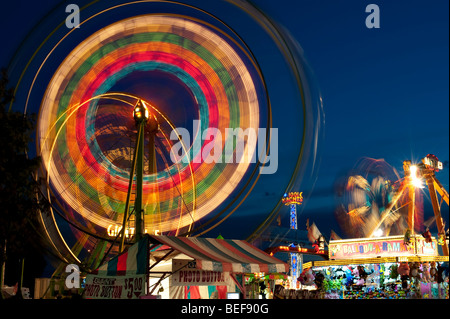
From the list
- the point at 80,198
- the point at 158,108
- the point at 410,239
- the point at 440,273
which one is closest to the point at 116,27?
the point at 158,108

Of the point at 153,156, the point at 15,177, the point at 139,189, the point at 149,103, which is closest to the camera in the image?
the point at 15,177

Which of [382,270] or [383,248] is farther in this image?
[383,248]

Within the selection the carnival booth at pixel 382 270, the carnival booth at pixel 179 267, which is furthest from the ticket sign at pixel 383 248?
the carnival booth at pixel 179 267

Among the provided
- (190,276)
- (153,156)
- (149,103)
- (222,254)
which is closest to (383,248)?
(153,156)

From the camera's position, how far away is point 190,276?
1341cm

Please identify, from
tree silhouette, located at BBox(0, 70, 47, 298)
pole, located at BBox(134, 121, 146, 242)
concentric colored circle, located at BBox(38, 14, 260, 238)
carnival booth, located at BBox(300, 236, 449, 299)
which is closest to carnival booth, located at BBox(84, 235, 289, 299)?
pole, located at BBox(134, 121, 146, 242)

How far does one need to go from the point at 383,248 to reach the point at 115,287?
17.1 meters

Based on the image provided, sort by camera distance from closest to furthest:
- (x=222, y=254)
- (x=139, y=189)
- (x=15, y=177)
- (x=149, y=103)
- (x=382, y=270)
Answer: (x=222, y=254)
(x=15, y=177)
(x=139, y=189)
(x=149, y=103)
(x=382, y=270)

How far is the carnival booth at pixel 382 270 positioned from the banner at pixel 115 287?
15225 mm

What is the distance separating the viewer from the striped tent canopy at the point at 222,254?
40.7ft

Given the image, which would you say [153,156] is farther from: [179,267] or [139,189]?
[179,267]

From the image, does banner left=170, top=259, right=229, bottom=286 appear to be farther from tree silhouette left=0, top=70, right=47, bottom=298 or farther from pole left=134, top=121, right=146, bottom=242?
tree silhouette left=0, top=70, right=47, bottom=298

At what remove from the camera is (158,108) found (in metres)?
20.7
